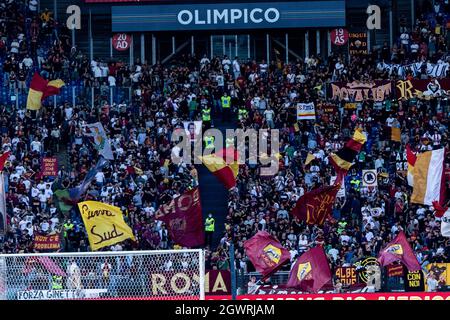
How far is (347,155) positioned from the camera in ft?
106

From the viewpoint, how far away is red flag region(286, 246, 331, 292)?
856 inches

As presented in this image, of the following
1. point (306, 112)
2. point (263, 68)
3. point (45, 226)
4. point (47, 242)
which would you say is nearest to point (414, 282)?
point (47, 242)

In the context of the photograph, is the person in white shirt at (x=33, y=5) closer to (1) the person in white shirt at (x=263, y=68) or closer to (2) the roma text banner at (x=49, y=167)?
(1) the person in white shirt at (x=263, y=68)

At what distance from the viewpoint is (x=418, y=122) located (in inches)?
1395

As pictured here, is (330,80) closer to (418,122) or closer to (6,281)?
(418,122)

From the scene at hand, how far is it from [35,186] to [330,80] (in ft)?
37.7

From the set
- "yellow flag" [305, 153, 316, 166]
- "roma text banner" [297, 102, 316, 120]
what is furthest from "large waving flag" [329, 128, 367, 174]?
"roma text banner" [297, 102, 316, 120]

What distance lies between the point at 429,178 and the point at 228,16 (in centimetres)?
1362

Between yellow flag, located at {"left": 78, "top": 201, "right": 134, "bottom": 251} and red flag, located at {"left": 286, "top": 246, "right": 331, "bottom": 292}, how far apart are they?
6556mm

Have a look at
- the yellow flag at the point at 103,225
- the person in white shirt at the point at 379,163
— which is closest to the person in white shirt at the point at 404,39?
the person in white shirt at the point at 379,163

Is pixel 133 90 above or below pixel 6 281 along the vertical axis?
above

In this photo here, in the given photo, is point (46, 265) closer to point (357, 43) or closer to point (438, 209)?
point (438, 209)
